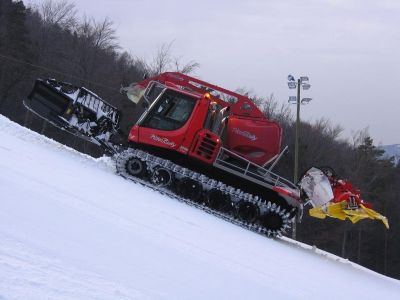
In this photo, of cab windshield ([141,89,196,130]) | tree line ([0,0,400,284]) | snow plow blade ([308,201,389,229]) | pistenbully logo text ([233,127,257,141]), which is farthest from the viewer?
tree line ([0,0,400,284])

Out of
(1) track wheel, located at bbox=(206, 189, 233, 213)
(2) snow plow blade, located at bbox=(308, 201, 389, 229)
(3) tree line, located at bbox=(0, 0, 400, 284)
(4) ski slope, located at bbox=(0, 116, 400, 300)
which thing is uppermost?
(3) tree line, located at bbox=(0, 0, 400, 284)

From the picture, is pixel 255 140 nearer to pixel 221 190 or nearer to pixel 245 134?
pixel 245 134

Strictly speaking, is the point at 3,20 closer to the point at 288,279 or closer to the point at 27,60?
the point at 27,60

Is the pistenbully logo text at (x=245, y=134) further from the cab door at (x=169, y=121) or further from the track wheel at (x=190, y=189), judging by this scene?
the track wheel at (x=190, y=189)

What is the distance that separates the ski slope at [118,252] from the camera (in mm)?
3305

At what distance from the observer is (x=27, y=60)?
138 ft

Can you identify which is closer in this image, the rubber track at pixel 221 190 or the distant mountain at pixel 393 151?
the rubber track at pixel 221 190

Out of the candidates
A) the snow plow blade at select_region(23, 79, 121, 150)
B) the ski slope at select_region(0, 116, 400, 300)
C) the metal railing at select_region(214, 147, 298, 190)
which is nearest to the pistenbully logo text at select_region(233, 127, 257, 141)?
the metal railing at select_region(214, 147, 298, 190)

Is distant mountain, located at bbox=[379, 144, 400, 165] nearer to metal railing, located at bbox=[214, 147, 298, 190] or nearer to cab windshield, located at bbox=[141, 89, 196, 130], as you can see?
metal railing, located at bbox=[214, 147, 298, 190]

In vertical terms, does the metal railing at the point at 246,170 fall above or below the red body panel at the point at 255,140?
below

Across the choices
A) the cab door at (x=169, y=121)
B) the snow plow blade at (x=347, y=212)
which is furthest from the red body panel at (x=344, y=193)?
the cab door at (x=169, y=121)

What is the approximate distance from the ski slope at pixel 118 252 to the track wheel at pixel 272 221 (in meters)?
2.31

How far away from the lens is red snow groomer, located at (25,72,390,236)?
11.0 m

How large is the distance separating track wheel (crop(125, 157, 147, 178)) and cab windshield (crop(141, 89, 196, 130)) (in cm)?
92
